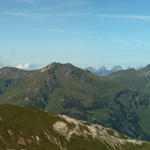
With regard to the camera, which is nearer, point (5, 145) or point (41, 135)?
point (5, 145)

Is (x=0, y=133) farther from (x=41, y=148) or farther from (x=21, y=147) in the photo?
(x=41, y=148)

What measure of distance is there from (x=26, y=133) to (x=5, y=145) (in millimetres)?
25262

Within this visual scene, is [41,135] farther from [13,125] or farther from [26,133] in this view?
A: [13,125]

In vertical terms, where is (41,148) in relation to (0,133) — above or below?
below

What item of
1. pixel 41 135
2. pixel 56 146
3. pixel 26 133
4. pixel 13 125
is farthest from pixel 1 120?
pixel 56 146

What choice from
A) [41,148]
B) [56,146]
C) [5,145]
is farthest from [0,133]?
[56,146]

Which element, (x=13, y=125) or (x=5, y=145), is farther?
(x=13, y=125)

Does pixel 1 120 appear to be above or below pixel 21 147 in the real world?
above

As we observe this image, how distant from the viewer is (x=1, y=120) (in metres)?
195

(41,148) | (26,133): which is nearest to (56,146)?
(41,148)

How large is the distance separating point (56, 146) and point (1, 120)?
53.0 metres

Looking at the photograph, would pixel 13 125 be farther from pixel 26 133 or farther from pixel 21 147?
pixel 21 147

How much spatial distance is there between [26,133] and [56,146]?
28885 millimetres

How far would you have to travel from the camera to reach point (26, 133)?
192875mm
